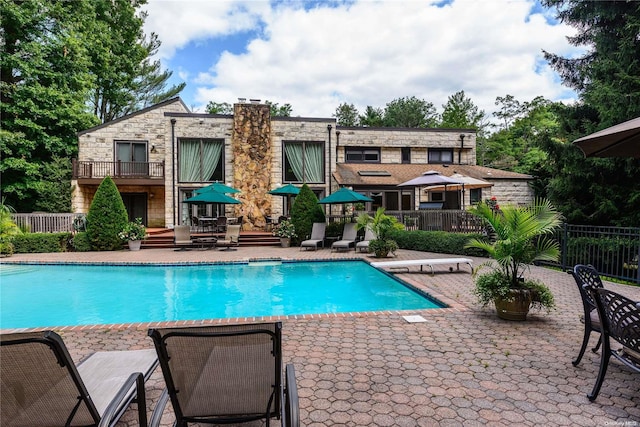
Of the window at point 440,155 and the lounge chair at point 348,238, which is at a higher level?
the window at point 440,155

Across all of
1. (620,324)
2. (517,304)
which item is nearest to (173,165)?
(517,304)

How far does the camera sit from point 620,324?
104 inches

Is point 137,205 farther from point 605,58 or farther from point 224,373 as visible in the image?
point 605,58

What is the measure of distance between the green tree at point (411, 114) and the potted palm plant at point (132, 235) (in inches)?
1233

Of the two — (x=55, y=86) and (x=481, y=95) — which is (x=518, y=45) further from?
(x=481, y=95)

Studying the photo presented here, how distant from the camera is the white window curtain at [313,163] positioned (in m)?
18.8

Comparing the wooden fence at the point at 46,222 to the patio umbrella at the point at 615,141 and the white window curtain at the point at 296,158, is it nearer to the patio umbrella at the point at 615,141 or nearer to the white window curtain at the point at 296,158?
the white window curtain at the point at 296,158

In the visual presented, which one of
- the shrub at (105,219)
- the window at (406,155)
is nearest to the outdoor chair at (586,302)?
the shrub at (105,219)

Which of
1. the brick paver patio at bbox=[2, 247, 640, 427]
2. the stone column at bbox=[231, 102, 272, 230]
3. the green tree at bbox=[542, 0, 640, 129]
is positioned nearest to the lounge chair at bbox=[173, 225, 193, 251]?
the stone column at bbox=[231, 102, 272, 230]

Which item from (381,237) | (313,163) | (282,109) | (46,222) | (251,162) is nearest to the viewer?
(381,237)

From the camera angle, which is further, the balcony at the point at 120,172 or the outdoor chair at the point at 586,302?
the balcony at the point at 120,172

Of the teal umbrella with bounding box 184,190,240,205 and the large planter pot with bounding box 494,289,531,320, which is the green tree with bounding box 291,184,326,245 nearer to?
the teal umbrella with bounding box 184,190,240,205

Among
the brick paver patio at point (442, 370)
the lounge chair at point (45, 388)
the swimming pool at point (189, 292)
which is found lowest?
the swimming pool at point (189, 292)

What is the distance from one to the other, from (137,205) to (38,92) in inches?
295
